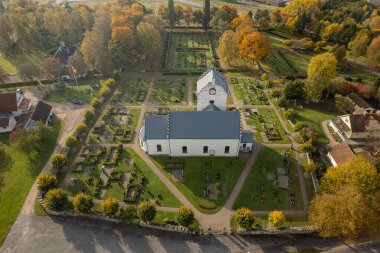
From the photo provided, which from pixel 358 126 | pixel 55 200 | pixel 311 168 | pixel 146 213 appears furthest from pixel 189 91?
pixel 55 200

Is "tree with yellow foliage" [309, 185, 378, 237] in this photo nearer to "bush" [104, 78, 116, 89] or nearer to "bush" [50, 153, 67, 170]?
"bush" [50, 153, 67, 170]

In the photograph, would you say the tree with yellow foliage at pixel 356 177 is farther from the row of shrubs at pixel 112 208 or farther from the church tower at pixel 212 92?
the church tower at pixel 212 92

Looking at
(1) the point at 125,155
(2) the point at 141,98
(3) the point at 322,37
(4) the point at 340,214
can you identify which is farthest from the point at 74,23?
(4) the point at 340,214

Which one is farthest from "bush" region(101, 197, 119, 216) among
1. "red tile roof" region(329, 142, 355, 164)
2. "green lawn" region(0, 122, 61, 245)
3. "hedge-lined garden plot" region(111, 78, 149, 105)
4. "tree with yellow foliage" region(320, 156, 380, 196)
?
"red tile roof" region(329, 142, 355, 164)

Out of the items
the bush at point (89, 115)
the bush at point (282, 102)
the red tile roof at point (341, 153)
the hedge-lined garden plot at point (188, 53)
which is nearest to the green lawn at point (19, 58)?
the bush at point (89, 115)

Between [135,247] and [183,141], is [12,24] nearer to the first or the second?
[183,141]
